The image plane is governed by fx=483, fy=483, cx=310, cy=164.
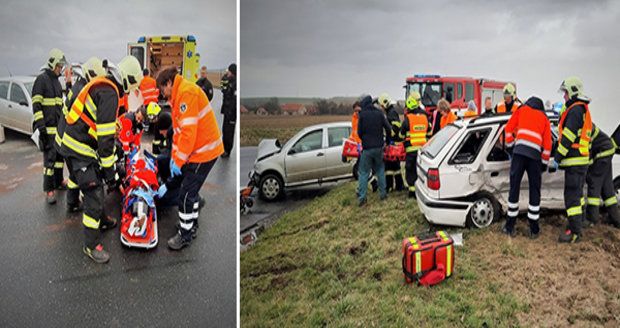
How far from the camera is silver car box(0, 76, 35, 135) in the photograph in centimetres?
212

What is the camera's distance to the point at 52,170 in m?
2.15

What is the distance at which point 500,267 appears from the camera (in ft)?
6.63

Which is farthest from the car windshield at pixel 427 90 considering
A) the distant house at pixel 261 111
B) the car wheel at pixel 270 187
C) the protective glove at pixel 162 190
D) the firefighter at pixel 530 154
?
the protective glove at pixel 162 190

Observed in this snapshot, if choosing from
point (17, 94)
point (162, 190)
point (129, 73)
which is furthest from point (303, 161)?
point (17, 94)

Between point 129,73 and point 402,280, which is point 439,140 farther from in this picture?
point 129,73

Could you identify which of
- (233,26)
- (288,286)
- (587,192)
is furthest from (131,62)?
(587,192)

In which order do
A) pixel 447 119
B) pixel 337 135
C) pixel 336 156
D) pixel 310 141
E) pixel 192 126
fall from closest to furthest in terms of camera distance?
pixel 192 126 → pixel 447 119 → pixel 310 141 → pixel 337 135 → pixel 336 156

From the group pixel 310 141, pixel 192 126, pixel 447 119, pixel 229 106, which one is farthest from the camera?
pixel 310 141

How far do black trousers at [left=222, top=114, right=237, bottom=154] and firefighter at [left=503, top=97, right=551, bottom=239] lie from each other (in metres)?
1.24

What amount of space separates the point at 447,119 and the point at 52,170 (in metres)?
1.93

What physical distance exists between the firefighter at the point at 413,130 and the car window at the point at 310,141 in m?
0.50

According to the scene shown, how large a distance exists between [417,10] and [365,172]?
92 cm

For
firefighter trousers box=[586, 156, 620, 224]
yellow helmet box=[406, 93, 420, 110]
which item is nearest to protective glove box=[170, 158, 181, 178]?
yellow helmet box=[406, 93, 420, 110]

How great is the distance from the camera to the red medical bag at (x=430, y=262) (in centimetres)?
203
